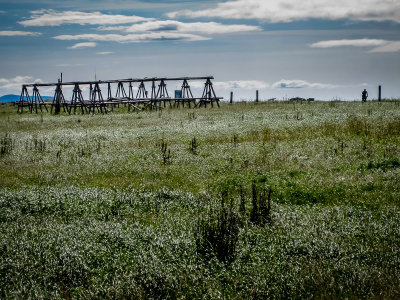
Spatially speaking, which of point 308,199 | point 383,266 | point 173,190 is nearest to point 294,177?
point 308,199

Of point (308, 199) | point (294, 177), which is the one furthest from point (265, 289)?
point (294, 177)

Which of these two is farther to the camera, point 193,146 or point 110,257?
point 193,146

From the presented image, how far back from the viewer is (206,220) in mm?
9227

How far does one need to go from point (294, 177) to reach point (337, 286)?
293 inches

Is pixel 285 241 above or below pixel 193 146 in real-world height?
below

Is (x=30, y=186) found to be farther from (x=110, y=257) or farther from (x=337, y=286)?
(x=337, y=286)

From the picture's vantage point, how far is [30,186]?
514 inches

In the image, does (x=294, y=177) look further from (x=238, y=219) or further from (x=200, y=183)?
(x=238, y=219)

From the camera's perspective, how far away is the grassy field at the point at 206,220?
6.29 m

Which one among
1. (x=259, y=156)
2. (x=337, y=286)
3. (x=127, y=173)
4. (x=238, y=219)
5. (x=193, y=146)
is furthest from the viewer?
(x=193, y=146)

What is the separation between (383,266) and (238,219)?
3.50 metres

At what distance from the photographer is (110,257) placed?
7.25 meters

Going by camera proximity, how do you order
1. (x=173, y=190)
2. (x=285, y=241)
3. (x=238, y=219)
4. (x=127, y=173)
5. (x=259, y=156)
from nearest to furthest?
(x=285, y=241)
(x=238, y=219)
(x=173, y=190)
(x=127, y=173)
(x=259, y=156)

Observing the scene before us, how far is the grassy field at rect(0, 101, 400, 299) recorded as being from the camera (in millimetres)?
6293
